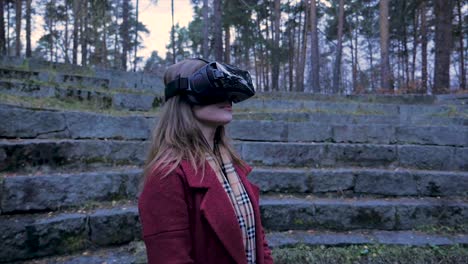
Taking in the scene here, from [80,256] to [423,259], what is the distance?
3.09 m

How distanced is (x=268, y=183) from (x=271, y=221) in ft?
1.80

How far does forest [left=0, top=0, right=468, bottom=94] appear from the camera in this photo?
40.9 feet

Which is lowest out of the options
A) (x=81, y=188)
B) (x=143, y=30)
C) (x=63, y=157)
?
(x=81, y=188)

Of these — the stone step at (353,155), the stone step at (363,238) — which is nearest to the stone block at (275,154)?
the stone step at (353,155)

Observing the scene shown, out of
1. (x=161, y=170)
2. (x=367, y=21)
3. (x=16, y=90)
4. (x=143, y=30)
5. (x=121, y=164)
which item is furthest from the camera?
(x=143, y=30)

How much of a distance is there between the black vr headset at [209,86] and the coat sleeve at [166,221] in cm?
36

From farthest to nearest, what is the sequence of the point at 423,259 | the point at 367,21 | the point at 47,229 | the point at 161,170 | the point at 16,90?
the point at 367,21, the point at 16,90, the point at 423,259, the point at 47,229, the point at 161,170

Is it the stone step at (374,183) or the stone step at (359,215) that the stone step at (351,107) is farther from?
the stone step at (359,215)

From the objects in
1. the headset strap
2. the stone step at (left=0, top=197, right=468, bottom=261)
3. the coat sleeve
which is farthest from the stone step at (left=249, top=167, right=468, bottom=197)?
the coat sleeve

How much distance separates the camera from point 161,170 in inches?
47.7

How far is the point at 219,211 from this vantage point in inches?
48.1

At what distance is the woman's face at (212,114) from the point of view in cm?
138

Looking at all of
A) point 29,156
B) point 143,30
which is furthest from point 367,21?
point 29,156

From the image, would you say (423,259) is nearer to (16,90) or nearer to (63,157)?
(63,157)
